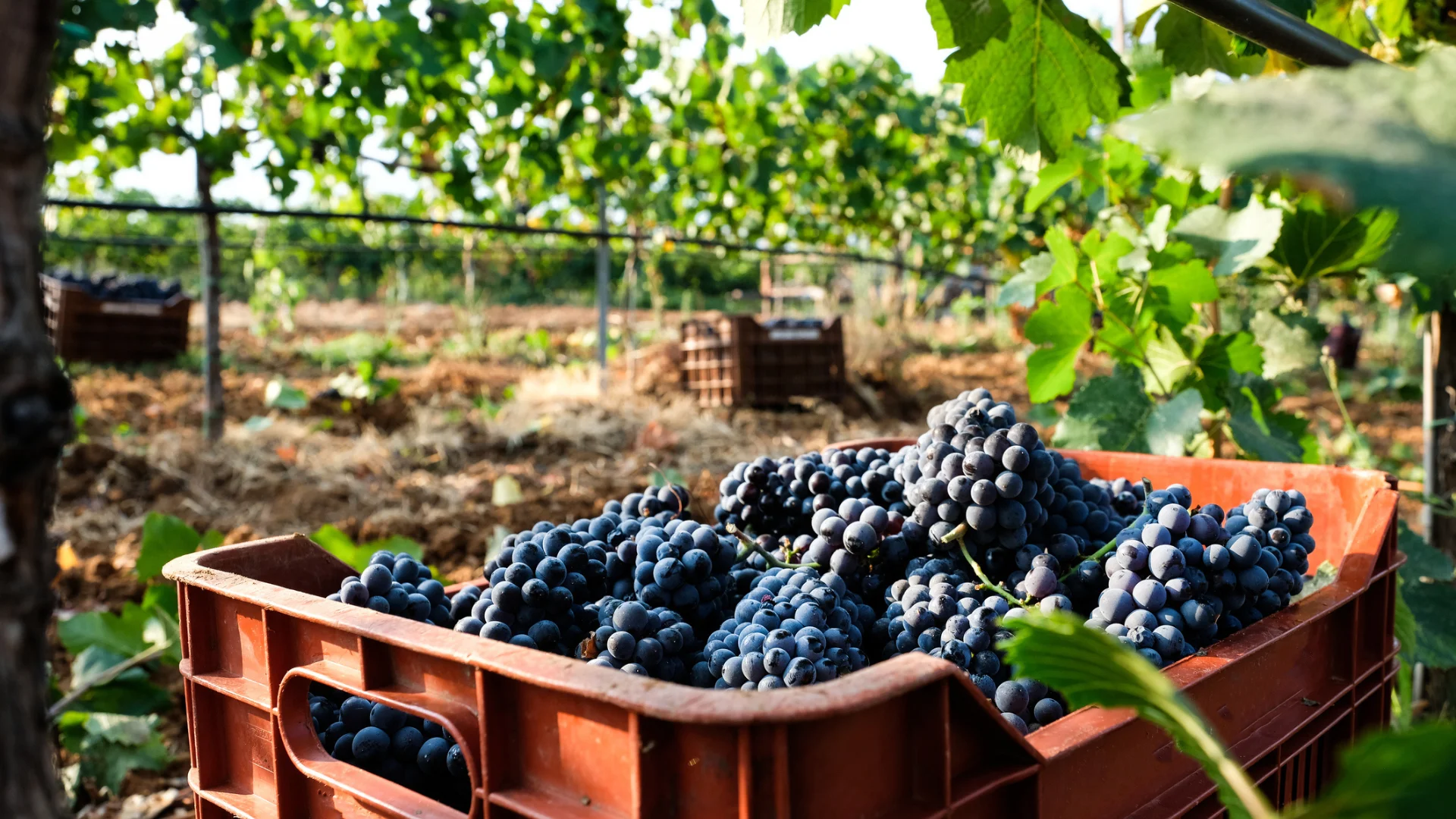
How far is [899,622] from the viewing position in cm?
109

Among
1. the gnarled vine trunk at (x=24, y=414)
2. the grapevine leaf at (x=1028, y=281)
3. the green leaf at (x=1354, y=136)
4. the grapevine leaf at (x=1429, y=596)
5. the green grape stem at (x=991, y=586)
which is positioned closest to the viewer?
the green leaf at (x=1354, y=136)

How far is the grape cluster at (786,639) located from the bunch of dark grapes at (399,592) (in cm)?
33

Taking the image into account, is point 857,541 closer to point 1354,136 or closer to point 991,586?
point 991,586

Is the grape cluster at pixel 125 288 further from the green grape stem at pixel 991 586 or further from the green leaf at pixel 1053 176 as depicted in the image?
the green grape stem at pixel 991 586

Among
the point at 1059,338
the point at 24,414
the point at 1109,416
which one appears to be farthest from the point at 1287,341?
the point at 24,414

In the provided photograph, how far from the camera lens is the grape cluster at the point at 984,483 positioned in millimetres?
1109

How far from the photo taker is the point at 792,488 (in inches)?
54.9

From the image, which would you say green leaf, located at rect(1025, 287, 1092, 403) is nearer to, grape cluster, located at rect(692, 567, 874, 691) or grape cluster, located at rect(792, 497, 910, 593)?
grape cluster, located at rect(792, 497, 910, 593)

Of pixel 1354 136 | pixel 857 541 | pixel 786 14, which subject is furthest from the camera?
pixel 857 541

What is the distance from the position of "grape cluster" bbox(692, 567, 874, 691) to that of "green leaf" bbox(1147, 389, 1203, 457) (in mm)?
932

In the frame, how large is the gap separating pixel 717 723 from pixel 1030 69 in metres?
0.97

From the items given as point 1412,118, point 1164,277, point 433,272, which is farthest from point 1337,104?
point 433,272

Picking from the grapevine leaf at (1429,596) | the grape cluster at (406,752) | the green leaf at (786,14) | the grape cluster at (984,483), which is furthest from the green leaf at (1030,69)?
the grapevine leaf at (1429,596)

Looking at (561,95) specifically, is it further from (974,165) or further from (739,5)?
(974,165)
